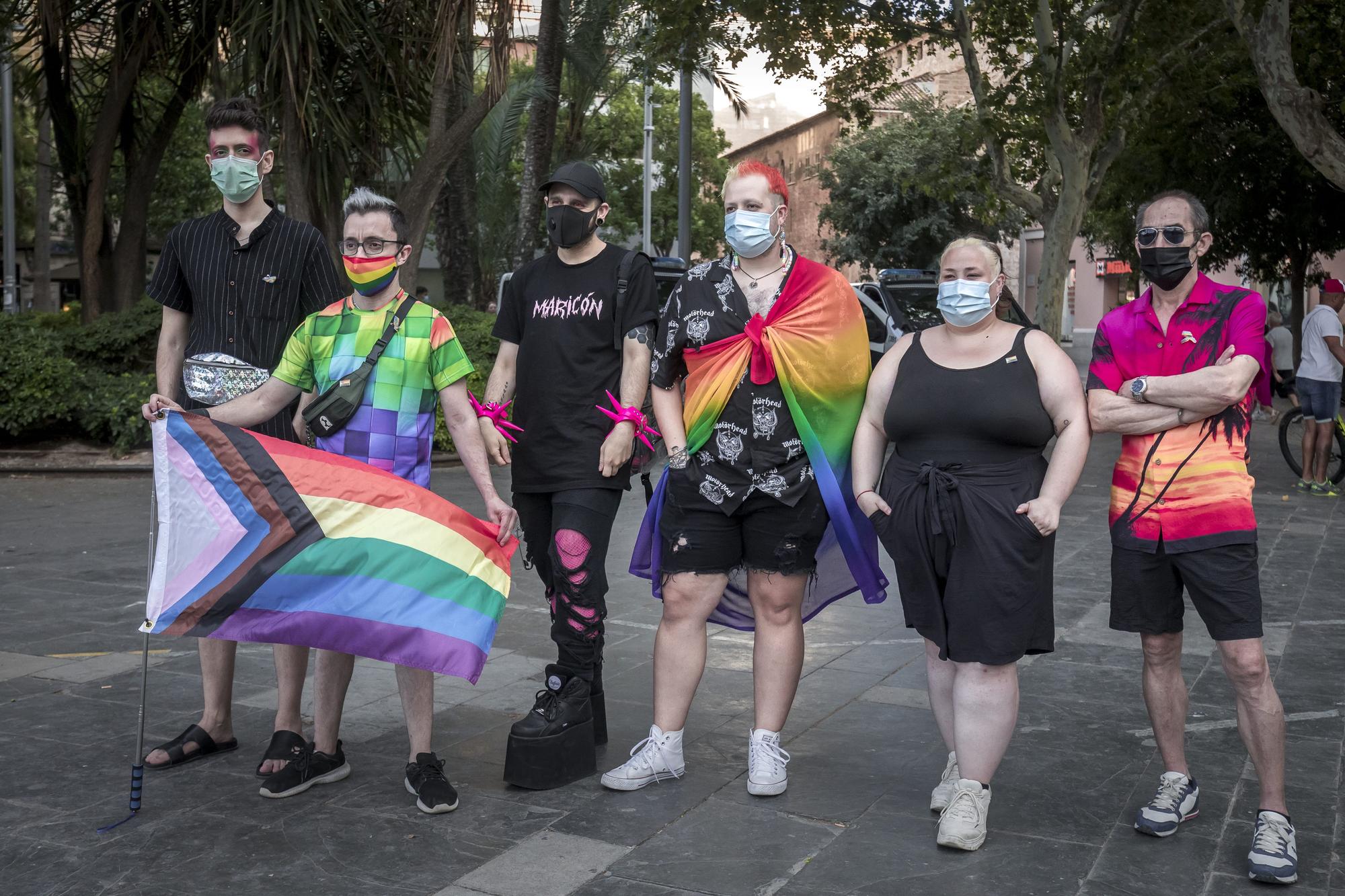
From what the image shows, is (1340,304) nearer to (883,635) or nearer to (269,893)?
(883,635)

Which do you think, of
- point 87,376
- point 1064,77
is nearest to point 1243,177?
point 1064,77

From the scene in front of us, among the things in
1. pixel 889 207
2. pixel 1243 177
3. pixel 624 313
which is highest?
pixel 889 207

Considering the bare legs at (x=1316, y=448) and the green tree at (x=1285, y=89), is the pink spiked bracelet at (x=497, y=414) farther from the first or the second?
the green tree at (x=1285, y=89)

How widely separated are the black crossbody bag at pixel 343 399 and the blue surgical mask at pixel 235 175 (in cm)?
77

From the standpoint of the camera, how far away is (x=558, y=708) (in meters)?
4.36

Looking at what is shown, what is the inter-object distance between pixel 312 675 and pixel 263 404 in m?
1.82

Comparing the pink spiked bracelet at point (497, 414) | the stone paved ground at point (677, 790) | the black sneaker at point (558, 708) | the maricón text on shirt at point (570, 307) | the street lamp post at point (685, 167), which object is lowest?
the stone paved ground at point (677, 790)

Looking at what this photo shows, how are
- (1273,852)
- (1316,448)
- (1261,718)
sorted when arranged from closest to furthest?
(1273,852)
(1261,718)
(1316,448)

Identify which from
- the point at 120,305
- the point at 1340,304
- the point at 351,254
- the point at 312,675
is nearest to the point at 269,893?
the point at 351,254

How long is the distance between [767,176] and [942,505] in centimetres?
124

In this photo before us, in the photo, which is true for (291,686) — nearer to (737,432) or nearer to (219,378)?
(219,378)

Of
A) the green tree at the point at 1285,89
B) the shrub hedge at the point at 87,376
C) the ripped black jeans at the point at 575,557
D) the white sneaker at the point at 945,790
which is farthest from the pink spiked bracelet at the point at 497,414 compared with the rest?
the green tree at the point at 1285,89

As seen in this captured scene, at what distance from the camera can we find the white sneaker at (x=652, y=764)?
4.29m

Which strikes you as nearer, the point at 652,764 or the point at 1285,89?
the point at 652,764
